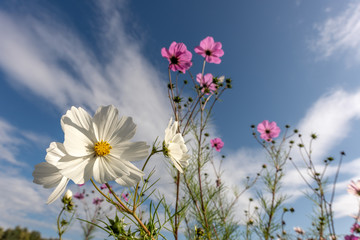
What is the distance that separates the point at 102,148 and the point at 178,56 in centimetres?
92

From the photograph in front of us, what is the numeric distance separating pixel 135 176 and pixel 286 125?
1936mm

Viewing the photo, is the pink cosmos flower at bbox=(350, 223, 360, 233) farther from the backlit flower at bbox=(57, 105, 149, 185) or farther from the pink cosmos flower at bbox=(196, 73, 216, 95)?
the backlit flower at bbox=(57, 105, 149, 185)

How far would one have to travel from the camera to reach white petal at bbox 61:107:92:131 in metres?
0.36

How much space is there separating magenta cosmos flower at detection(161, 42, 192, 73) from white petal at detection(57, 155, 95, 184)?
3.02 ft

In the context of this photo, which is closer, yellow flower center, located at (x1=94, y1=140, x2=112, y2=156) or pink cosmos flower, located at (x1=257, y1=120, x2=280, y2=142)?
yellow flower center, located at (x1=94, y1=140, x2=112, y2=156)

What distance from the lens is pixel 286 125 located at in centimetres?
200

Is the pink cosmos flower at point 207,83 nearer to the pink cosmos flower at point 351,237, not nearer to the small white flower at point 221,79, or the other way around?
the small white flower at point 221,79

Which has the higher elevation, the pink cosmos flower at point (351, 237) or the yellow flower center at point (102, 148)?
the pink cosmos flower at point (351, 237)

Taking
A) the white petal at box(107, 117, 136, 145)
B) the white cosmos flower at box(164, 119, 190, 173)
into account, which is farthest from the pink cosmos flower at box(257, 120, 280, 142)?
the white petal at box(107, 117, 136, 145)

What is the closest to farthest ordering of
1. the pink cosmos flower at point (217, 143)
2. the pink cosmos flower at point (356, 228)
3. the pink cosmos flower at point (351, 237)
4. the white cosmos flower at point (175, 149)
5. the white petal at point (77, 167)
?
the white petal at point (77, 167) → the white cosmos flower at point (175, 149) → the pink cosmos flower at point (351, 237) → the pink cosmos flower at point (356, 228) → the pink cosmos flower at point (217, 143)

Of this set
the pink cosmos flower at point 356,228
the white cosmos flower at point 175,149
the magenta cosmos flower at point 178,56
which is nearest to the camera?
the white cosmos flower at point 175,149

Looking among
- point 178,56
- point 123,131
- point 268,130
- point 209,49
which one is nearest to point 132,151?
point 123,131

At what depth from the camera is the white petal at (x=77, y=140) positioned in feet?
1.12

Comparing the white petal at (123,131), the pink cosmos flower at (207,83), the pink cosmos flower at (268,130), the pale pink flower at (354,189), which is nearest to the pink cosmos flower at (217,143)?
the pink cosmos flower at (268,130)
